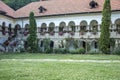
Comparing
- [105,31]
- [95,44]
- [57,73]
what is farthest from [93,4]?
[57,73]

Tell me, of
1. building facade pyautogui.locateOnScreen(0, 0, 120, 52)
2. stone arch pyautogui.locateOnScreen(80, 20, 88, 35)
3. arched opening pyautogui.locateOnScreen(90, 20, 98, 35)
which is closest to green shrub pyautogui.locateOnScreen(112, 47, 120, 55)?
building facade pyautogui.locateOnScreen(0, 0, 120, 52)

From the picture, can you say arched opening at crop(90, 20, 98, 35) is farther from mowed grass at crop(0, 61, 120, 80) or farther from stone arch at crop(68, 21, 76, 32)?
mowed grass at crop(0, 61, 120, 80)

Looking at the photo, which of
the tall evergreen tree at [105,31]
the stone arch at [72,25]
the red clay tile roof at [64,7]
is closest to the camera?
the tall evergreen tree at [105,31]

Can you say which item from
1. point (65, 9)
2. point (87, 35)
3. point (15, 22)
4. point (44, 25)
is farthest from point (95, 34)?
point (15, 22)

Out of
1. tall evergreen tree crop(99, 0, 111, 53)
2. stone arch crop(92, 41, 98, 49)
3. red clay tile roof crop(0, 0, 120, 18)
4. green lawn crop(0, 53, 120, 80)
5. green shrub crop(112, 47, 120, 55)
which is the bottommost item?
green lawn crop(0, 53, 120, 80)

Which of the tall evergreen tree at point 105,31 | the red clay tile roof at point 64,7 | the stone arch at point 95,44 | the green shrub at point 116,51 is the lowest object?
the green shrub at point 116,51

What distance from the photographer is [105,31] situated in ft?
109

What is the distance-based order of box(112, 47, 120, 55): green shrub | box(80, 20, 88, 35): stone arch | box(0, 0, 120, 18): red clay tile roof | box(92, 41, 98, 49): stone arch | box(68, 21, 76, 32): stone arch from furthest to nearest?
1. box(68, 21, 76, 32): stone arch
2. box(80, 20, 88, 35): stone arch
3. box(0, 0, 120, 18): red clay tile roof
4. box(92, 41, 98, 49): stone arch
5. box(112, 47, 120, 55): green shrub

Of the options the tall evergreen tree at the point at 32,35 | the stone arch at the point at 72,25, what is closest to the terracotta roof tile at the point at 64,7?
the stone arch at the point at 72,25

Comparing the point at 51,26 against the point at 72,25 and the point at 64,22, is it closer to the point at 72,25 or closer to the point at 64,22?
the point at 64,22

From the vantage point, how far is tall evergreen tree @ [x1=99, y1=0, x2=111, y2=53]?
1296 inches

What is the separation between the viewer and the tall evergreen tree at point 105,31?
3291 cm

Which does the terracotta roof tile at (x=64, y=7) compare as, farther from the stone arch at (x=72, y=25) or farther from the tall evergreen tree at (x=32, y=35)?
the tall evergreen tree at (x=32, y=35)

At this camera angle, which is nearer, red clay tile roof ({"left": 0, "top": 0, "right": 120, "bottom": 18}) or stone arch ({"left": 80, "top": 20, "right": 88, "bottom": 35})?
red clay tile roof ({"left": 0, "top": 0, "right": 120, "bottom": 18})
